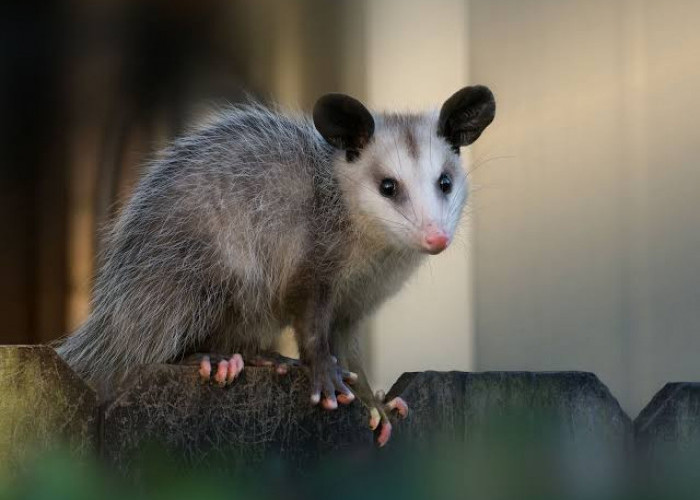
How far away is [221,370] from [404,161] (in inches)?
28.2

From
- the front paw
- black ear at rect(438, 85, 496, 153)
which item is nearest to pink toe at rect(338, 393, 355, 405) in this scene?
the front paw

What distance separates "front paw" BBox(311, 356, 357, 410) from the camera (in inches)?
66.1

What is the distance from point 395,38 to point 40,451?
1.85 metres

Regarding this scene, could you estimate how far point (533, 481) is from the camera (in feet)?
5.81

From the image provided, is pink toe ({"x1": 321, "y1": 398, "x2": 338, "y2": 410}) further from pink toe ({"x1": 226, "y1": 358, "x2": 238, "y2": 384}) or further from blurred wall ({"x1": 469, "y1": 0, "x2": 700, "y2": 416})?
blurred wall ({"x1": 469, "y1": 0, "x2": 700, "y2": 416})

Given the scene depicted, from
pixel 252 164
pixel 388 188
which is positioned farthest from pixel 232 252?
pixel 388 188

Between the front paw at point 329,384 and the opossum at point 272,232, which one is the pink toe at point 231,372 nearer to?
the front paw at point 329,384

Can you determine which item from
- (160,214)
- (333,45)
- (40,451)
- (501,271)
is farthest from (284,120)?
(40,451)

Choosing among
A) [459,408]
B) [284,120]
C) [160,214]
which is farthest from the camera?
[284,120]

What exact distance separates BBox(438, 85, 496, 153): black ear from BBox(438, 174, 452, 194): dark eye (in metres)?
0.13

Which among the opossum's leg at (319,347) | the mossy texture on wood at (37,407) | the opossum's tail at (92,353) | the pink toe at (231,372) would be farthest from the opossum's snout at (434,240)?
the mossy texture on wood at (37,407)

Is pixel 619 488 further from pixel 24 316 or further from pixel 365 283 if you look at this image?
pixel 24 316

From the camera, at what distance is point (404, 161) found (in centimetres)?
218

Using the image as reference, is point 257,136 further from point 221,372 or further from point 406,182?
point 221,372
